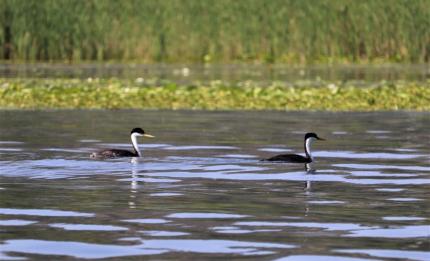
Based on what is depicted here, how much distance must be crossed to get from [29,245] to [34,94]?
950 inches

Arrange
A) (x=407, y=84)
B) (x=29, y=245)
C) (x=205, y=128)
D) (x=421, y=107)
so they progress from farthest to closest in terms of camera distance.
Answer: (x=407, y=84) → (x=421, y=107) → (x=205, y=128) → (x=29, y=245)

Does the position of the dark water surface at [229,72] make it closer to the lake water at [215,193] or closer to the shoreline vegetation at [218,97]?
the shoreline vegetation at [218,97]

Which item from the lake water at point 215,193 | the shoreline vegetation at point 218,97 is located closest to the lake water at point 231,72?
the shoreline vegetation at point 218,97

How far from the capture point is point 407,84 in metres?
38.7

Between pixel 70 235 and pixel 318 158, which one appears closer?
pixel 70 235

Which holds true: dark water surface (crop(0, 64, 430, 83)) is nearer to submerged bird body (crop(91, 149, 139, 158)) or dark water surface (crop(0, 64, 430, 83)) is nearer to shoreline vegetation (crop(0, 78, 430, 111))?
shoreline vegetation (crop(0, 78, 430, 111))

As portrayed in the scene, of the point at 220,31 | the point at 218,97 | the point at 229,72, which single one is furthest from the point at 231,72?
the point at 218,97

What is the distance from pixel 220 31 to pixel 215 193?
112 feet

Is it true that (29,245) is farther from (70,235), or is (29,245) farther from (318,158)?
(318,158)

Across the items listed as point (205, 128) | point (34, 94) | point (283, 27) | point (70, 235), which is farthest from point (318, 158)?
point (283, 27)

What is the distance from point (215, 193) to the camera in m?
16.6

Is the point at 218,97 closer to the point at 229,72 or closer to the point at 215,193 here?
the point at 229,72

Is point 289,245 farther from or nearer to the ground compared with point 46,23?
nearer to the ground

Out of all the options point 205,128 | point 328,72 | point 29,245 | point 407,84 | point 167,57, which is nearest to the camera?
point 29,245
